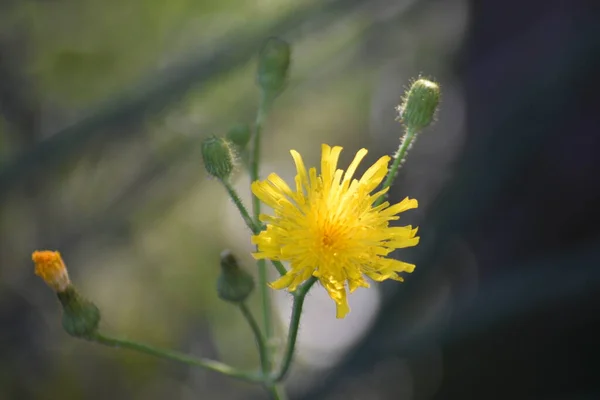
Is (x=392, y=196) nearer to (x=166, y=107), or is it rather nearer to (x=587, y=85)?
(x=587, y=85)

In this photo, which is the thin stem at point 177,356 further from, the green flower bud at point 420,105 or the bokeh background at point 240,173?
the bokeh background at point 240,173

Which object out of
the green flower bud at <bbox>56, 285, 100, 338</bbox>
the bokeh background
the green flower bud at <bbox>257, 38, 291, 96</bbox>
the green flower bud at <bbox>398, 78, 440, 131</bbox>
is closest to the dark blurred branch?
the bokeh background

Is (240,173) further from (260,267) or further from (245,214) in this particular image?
(245,214)

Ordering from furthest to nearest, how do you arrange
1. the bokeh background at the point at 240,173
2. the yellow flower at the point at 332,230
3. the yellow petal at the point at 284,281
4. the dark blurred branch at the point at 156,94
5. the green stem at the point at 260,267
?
the bokeh background at the point at 240,173 < the dark blurred branch at the point at 156,94 < the green stem at the point at 260,267 < the yellow flower at the point at 332,230 < the yellow petal at the point at 284,281

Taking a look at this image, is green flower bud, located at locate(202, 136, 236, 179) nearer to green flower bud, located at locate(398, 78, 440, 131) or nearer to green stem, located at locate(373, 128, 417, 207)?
green stem, located at locate(373, 128, 417, 207)

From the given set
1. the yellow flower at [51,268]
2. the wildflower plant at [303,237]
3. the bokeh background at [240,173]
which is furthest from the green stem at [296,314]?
the bokeh background at [240,173]
